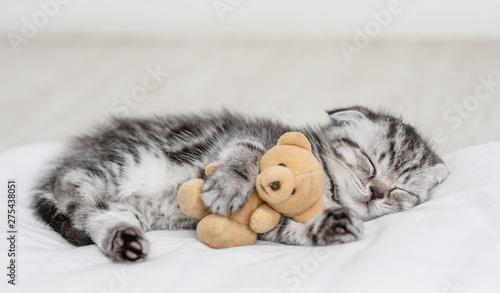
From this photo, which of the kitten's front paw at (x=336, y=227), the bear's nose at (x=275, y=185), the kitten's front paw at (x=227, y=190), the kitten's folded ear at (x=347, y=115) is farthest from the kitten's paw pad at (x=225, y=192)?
the kitten's folded ear at (x=347, y=115)

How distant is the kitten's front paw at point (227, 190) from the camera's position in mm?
1573

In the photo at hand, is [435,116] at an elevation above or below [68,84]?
below

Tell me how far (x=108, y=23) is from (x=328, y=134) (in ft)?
12.4

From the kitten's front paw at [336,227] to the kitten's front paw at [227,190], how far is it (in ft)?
0.72

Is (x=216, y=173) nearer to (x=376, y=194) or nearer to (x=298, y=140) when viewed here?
(x=298, y=140)

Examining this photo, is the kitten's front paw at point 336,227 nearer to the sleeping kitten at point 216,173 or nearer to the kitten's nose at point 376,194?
the sleeping kitten at point 216,173

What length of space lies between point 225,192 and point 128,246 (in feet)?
0.99

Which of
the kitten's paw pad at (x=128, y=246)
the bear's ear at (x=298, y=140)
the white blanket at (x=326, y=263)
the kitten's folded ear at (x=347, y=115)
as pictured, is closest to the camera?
the white blanket at (x=326, y=263)

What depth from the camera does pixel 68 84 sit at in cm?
448

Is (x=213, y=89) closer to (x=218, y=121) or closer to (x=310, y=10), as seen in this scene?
(x=310, y=10)

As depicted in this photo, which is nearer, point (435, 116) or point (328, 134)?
point (328, 134)

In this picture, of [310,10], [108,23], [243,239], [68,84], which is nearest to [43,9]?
[108,23]

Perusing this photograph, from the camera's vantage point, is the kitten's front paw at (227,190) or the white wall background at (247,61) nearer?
the kitten's front paw at (227,190)

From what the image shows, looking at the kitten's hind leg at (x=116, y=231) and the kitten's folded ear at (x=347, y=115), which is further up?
the kitten's folded ear at (x=347, y=115)
